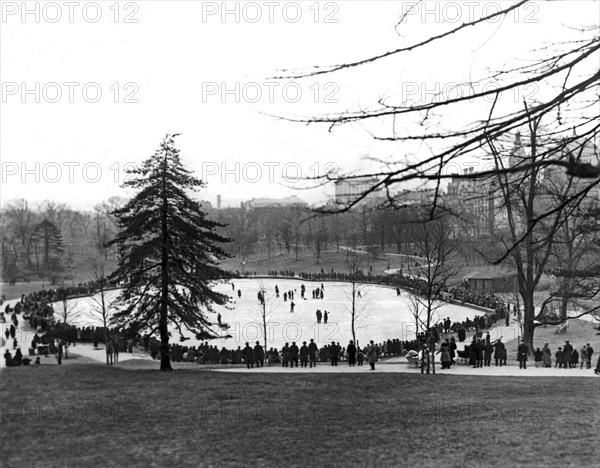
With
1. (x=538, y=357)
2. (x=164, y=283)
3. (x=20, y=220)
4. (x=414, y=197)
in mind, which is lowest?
(x=538, y=357)

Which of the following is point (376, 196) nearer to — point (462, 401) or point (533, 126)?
point (533, 126)

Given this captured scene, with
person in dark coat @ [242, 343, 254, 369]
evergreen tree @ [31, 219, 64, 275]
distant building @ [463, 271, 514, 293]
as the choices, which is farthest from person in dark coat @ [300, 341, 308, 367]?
evergreen tree @ [31, 219, 64, 275]

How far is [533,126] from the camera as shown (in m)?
5.14

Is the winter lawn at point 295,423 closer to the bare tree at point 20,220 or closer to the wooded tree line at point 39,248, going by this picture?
the wooded tree line at point 39,248

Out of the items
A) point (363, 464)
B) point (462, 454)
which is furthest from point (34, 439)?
point (462, 454)

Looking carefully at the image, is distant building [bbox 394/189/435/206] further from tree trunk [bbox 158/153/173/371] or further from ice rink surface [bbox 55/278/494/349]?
ice rink surface [bbox 55/278/494/349]

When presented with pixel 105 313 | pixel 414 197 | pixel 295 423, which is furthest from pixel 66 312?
pixel 414 197

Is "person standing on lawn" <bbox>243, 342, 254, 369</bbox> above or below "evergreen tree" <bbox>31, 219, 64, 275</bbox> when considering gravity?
below

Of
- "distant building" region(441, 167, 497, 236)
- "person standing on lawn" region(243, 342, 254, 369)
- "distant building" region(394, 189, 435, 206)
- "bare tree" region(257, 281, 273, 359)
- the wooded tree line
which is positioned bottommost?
"person standing on lawn" region(243, 342, 254, 369)

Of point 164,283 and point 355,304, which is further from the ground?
point 164,283

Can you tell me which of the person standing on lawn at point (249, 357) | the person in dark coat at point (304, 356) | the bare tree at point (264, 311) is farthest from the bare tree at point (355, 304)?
the person standing on lawn at point (249, 357)

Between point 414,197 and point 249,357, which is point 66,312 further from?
point 414,197

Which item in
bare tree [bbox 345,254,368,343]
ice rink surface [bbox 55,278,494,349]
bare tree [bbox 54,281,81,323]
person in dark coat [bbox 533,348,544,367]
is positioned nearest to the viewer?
person in dark coat [bbox 533,348,544,367]

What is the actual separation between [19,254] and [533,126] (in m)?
82.1
